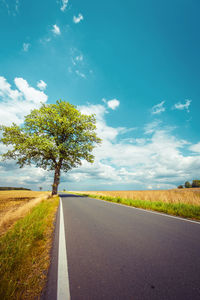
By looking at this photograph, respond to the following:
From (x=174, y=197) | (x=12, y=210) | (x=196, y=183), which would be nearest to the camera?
(x=12, y=210)

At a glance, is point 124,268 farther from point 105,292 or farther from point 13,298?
point 13,298

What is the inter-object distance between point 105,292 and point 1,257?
1.85 meters

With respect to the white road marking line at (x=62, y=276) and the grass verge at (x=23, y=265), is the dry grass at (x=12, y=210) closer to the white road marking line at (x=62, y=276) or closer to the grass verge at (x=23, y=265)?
the grass verge at (x=23, y=265)

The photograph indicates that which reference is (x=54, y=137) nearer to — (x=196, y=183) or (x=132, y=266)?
(x=132, y=266)

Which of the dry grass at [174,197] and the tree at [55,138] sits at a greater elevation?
the tree at [55,138]

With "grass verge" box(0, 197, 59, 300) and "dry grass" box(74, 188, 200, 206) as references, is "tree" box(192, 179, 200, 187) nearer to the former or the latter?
"dry grass" box(74, 188, 200, 206)

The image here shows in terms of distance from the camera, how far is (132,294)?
176 centimetres

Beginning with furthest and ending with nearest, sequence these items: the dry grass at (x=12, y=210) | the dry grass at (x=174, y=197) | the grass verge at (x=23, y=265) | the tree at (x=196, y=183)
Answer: the tree at (x=196, y=183) → the dry grass at (x=174, y=197) → the dry grass at (x=12, y=210) → the grass verge at (x=23, y=265)

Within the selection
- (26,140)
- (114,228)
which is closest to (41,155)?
(26,140)

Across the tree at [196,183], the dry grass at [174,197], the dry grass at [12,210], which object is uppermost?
the tree at [196,183]

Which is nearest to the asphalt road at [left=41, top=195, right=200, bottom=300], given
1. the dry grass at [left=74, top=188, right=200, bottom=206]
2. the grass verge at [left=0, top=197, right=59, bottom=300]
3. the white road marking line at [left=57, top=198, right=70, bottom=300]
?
the white road marking line at [left=57, top=198, right=70, bottom=300]

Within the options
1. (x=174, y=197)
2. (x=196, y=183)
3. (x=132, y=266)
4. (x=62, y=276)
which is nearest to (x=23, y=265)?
(x=62, y=276)

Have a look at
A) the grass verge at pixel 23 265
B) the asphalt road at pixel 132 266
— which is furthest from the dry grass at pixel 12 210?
the asphalt road at pixel 132 266

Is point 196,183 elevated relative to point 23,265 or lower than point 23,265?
elevated
